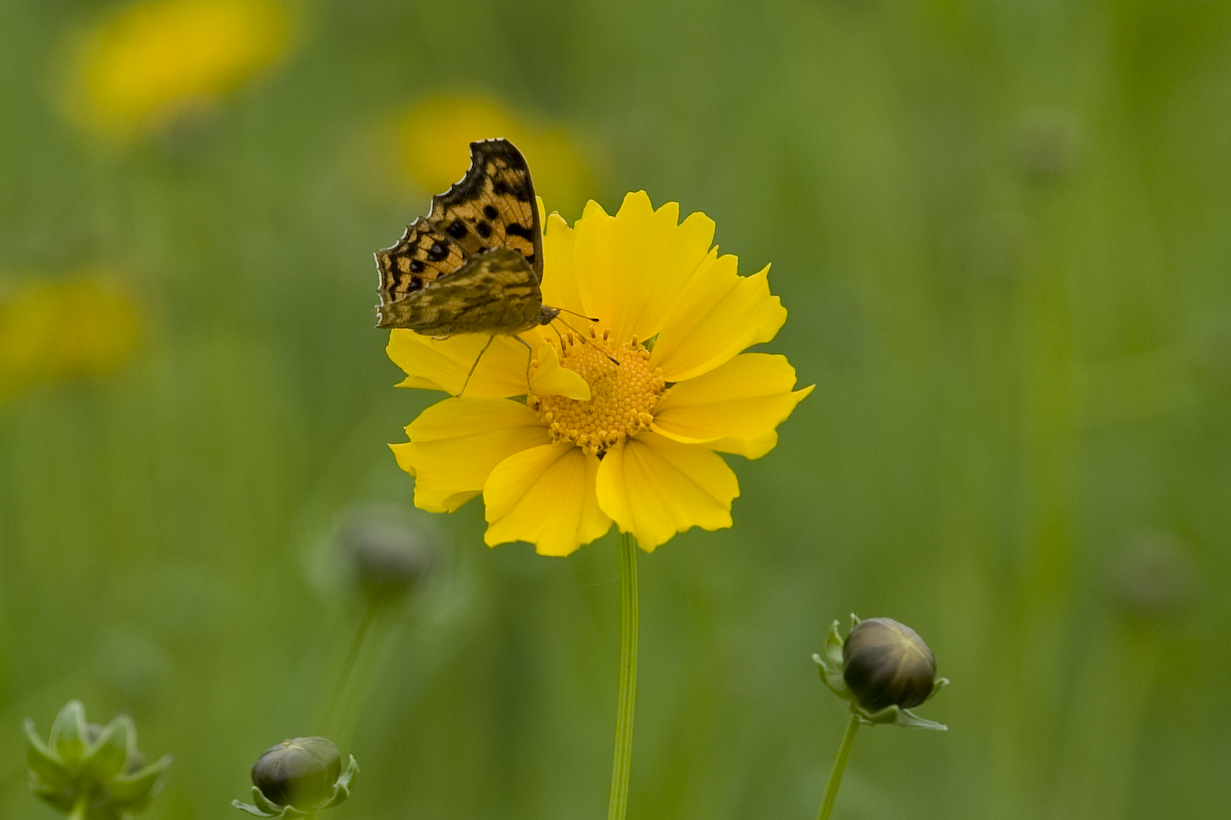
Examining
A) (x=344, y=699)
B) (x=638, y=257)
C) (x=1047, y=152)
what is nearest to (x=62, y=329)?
(x=344, y=699)

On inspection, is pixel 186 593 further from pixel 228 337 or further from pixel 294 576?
pixel 228 337

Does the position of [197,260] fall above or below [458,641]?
above

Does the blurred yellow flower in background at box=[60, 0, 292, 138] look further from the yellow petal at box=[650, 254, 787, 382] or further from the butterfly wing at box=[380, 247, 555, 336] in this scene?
the yellow petal at box=[650, 254, 787, 382]

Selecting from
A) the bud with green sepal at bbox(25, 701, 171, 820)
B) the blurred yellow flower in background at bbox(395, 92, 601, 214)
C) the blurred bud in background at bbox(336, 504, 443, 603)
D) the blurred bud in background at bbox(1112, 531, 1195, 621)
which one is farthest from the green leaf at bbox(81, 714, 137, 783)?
the blurred yellow flower in background at bbox(395, 92, 601, 214)

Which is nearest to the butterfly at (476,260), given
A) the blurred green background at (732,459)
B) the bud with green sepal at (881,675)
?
the bud with green sepal at (881,675)

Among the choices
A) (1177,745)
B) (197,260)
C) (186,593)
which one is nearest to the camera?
(186,593)

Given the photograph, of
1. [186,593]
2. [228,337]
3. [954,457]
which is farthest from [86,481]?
[954,457]
